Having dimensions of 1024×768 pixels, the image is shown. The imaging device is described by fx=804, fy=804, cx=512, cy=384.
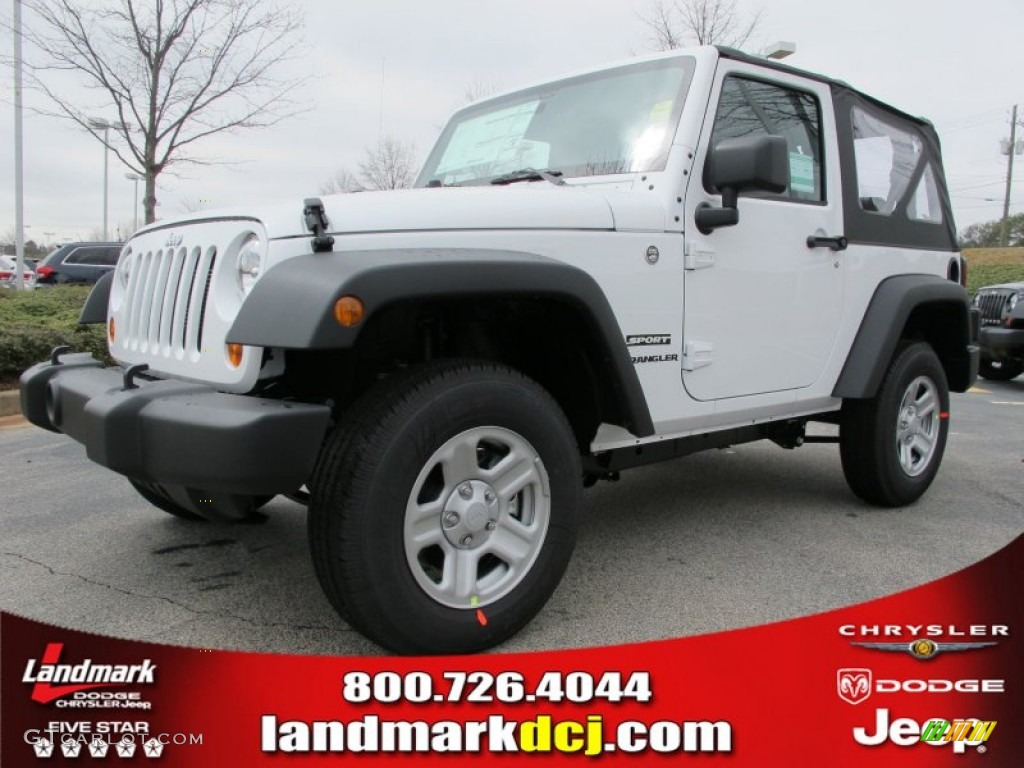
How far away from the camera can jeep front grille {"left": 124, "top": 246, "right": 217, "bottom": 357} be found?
2391mm

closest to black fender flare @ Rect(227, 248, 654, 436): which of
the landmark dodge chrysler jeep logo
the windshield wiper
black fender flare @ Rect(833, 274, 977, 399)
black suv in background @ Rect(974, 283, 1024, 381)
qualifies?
the windshield wiper

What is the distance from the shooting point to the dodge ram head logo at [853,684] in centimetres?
183

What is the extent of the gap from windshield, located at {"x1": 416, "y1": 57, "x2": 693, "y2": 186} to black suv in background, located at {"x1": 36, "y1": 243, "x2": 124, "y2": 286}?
1554 centimetres

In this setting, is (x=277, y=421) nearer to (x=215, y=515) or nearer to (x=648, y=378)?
(x=215, y=515)

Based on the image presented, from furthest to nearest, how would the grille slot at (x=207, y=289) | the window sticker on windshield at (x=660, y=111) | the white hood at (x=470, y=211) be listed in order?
the window sticker on windshield at (x=660, y=111), the grille slot at (x=207, y=289), the white hood at (x=470, y=211)

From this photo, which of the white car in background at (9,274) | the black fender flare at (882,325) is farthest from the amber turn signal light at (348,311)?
the white car in background at (9,274)

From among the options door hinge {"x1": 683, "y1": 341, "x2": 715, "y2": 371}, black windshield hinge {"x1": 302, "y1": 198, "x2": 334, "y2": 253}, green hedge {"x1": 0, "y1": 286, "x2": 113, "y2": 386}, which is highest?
black windshield hinge {"x1": 302, "y1": 198, "x2": 334, "y2": 253}

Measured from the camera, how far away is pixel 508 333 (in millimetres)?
2846

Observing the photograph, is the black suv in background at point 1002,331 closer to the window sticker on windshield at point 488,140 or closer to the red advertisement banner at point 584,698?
the window sticker on windshield at point 488,140

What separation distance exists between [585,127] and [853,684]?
226 cm

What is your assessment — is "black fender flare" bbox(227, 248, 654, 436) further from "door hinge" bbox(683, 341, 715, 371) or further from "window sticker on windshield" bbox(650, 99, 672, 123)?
"window sticker on windshield" bbox(650, 99, 672, 123)

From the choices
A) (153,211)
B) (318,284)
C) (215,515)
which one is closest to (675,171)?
(318,284)

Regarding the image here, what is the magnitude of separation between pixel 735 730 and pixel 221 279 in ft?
5.86

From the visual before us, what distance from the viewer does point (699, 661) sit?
75.4 inches
